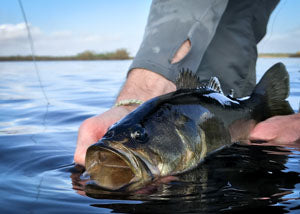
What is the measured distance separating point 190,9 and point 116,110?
132 centimetres

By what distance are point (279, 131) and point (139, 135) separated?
1688 millimetres

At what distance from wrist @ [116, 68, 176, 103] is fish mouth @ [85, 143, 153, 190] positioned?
1.34 metres

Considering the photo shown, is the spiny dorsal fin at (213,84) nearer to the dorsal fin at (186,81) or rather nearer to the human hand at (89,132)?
the dorsal fin at (186,81)

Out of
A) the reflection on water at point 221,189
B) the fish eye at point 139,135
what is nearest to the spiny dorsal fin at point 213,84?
the reflection on water at point 221,189

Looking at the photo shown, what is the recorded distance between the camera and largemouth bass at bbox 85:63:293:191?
2236mm

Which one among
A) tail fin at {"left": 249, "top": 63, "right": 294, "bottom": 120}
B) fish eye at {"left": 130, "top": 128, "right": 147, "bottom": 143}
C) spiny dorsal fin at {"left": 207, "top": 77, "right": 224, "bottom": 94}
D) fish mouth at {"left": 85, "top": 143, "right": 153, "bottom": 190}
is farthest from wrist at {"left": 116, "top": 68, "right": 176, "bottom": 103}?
fish mouth at {"left": 85, "top": 143, "right": 153, "bottom": 190}

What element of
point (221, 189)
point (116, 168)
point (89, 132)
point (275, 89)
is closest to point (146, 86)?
point (89, 132)

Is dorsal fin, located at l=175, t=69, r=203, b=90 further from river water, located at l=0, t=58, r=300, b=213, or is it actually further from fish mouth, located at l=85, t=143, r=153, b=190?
fish mouth, located at l=85, t=143, r=153, b=190

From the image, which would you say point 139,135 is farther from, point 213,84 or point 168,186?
point 213,84

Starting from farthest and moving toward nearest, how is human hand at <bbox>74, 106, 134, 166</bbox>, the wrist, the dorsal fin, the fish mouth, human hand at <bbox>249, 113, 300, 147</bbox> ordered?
1. the wrist
2. human hand at <bbox>249, 113, 300, 147</bbox>
3. the dorsal fin
4. human hand at <bbox>74, 106, 134, 166</bbox>
5. the fish mouth

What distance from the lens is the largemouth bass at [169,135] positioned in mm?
2236

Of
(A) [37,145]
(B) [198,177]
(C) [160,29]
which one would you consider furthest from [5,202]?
(C) [160,29]

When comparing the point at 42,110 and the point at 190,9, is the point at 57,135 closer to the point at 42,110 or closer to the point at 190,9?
the point at 190,9

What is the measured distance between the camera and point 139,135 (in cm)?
235
